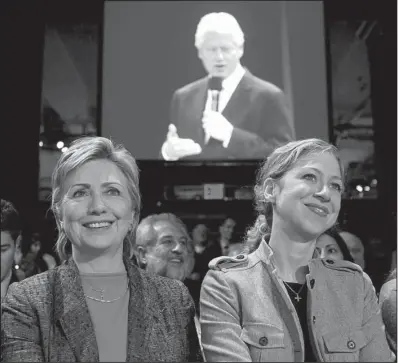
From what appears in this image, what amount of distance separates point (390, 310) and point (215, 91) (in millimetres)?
3566

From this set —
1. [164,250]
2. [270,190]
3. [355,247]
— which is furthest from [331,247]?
[270,190]

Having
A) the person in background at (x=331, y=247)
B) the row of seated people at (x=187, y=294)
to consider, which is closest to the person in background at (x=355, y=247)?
the person in background at (x=331, y=247)

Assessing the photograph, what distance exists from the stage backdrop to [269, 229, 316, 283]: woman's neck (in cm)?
353

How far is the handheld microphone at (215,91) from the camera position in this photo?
498 centimetres

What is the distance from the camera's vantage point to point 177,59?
202 inches

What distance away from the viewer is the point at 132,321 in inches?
58.4

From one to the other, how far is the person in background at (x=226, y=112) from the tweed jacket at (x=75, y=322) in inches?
135

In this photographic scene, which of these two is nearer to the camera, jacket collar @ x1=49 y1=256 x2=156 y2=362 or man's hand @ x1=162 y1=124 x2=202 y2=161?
jacket collar @ x1=49 y1=256 x2=156 y2=362

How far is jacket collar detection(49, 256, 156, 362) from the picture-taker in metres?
1.43

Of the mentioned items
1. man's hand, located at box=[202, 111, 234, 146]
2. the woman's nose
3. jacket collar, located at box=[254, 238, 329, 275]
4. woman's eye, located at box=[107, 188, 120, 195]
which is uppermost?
man's hand, located at box=[202, 111, 234, 146]

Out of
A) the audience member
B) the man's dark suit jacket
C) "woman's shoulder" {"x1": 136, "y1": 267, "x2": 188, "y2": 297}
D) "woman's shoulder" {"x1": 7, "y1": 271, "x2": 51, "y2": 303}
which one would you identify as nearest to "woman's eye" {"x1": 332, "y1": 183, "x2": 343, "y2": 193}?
"woman's shoulder" {"x1": 136, "y1": 267, "x2": 188, "y2": 297}

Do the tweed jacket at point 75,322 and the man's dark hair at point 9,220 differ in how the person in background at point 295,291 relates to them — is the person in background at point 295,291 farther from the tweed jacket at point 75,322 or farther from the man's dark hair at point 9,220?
the man's dark hair at point 9,220

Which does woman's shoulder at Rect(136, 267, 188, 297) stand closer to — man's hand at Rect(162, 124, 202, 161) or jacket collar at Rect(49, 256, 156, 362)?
jacket collar at Rect(49, 256, 156, 362)

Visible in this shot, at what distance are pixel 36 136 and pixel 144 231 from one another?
126 inches
